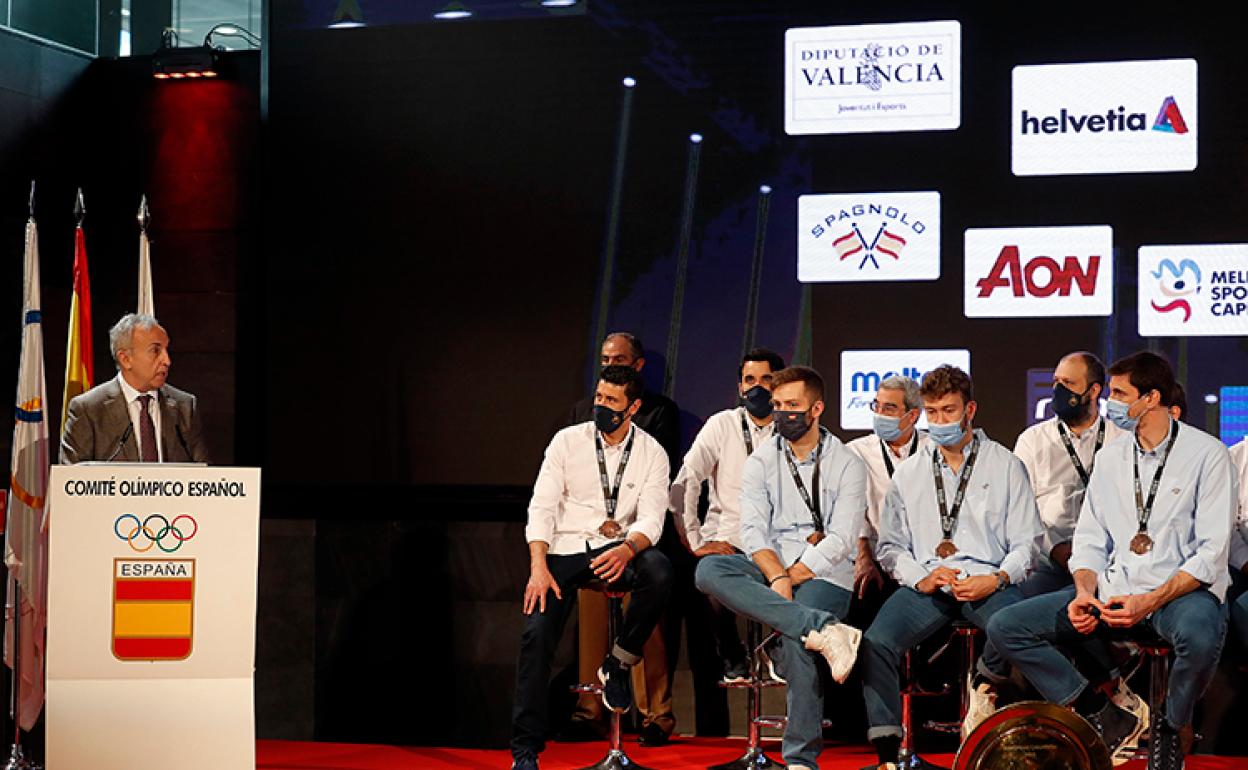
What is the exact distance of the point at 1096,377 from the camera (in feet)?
18.5

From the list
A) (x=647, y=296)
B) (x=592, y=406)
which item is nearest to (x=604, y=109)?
(x=647, y=296)

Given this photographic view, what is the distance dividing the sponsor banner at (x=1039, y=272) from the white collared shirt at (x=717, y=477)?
1076 millimetres

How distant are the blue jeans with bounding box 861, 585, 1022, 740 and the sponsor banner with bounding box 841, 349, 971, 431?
3.55 feet

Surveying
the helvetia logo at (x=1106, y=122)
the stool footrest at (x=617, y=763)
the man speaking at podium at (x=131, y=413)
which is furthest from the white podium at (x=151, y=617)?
the helvetia logo at (x=1106, y=122)

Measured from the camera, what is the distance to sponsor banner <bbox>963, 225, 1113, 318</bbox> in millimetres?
6102

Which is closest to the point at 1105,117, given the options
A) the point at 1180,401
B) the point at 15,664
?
the point at 1180,401

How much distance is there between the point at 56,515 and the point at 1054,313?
12.5 feet

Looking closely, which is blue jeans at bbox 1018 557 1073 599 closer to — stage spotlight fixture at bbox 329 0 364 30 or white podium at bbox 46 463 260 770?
white podium at bbox 46 463 260 770

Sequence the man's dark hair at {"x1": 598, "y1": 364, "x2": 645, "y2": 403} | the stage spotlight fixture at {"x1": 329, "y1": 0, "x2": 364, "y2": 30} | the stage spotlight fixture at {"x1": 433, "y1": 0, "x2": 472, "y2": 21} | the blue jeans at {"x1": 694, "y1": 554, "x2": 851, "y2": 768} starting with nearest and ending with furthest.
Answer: the blue jeans at {"x1": 694, "y1": 554, "x2": 851, "y2": 768}
the man's dark hair at {"x1": 598, "y1": 364, "x2": 645, "y2": 403}
the stage spotlight fixture at {"x1": 433, "y1": 0, "x2": 472, "y2": 21}
the stage spotlight fixture at {"x1": 329, "y1": 0, "x2": 364, "y2": 30}

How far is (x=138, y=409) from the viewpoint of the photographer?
18.8 ft

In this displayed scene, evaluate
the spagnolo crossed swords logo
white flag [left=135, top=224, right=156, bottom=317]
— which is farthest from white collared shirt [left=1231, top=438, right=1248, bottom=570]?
white flag [left=135, top=224, right=156, bottom=317]

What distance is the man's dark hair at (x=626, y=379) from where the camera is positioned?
5730mm

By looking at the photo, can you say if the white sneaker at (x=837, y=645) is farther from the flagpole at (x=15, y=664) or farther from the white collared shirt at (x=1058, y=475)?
the flagpole at (x=15, y=664)

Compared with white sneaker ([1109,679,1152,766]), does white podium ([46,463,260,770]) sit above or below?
above
